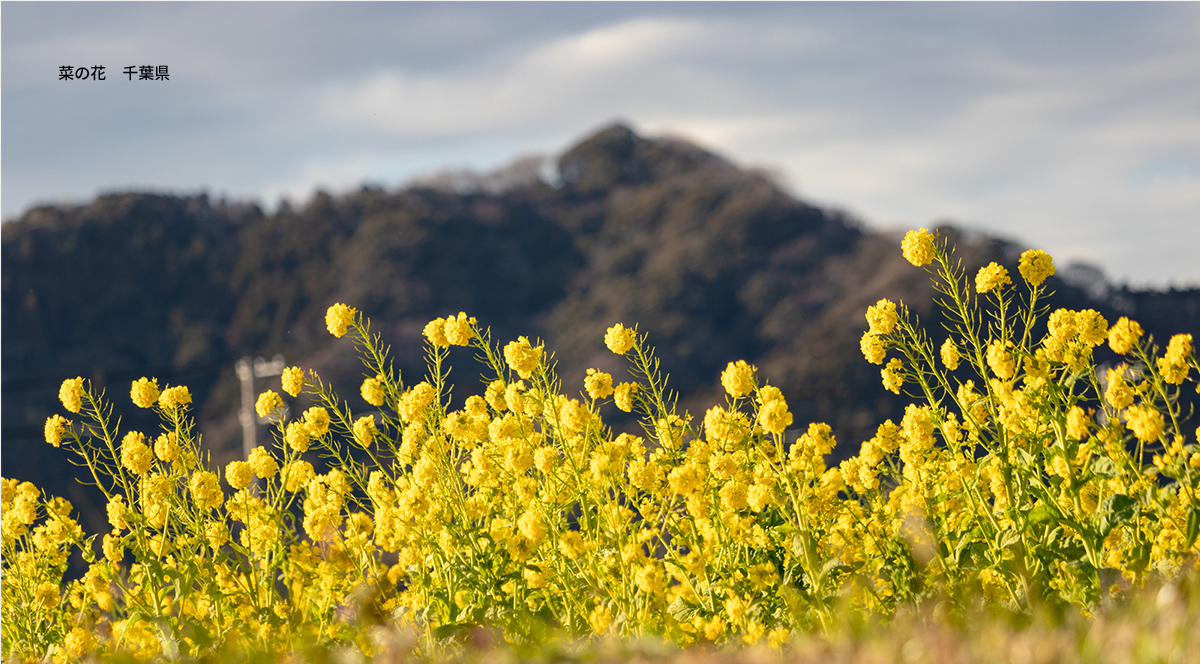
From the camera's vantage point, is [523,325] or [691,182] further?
[691,182]

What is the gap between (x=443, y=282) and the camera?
28469 mm

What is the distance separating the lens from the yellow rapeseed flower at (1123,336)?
267 centimetres

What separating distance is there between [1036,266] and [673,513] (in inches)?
53.4

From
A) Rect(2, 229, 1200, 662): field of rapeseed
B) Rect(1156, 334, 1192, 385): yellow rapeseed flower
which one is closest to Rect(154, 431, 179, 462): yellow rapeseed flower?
Rect(2, 229, 1200, 662): field of rapeseed

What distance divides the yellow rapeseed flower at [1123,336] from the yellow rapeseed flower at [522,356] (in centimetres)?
164

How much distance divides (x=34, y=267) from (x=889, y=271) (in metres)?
23.0

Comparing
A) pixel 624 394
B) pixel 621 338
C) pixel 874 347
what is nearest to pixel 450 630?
pixel 624 394

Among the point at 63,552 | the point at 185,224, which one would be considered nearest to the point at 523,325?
the point at 185,224

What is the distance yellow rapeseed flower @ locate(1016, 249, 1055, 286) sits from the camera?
10.2 ft

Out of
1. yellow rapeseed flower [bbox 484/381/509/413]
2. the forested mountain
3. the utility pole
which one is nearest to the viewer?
yellow rapeseed flower [bbox 484/381/509/413]

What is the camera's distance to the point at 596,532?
3162 millimetres

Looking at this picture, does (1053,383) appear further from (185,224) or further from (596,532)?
(185,224)

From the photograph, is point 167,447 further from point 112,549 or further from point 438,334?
point 438,334

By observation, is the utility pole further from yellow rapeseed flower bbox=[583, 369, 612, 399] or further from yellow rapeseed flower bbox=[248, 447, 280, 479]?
yellow rapeseed flower bbox=[583, 369, 612, 399]
